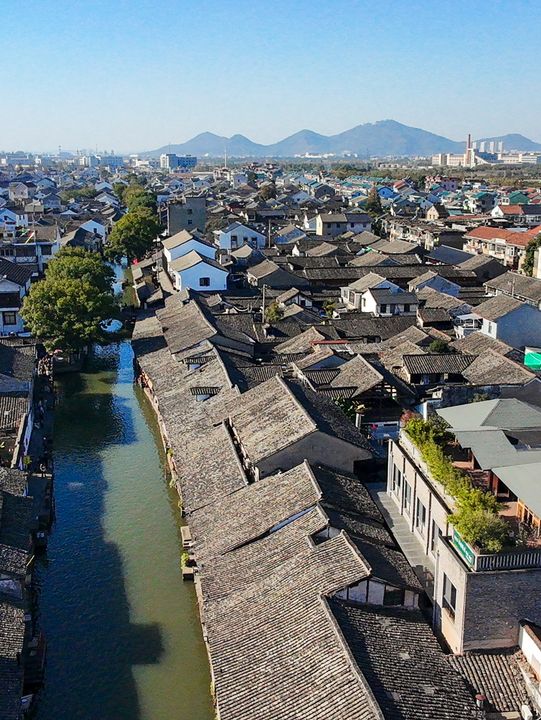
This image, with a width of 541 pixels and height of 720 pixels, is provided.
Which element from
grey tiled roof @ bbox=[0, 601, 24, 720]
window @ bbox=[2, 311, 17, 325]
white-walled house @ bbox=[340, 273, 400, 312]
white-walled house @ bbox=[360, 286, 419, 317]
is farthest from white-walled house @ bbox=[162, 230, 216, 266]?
grey tiled roof @ bbox=[0, 601, 24, 720]

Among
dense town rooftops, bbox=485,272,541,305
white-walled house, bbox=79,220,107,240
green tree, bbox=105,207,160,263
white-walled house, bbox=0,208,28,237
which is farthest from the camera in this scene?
white-walled house, bbox=0,208,28,237

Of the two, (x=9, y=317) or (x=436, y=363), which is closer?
(x=436, y=363)

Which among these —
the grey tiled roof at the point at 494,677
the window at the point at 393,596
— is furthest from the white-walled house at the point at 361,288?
the grey tiled roof at the point at 494,677

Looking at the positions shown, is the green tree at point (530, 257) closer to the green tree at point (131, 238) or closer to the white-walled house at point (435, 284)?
the white-walled house at point (435, 284)

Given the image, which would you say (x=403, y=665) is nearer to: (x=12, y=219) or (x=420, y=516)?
(x=420, y=516)

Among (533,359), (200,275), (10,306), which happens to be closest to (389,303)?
(533,359)

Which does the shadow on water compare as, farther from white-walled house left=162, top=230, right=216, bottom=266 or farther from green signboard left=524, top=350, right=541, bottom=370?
white-walled house left=162, top=230, right=216, bottom=266

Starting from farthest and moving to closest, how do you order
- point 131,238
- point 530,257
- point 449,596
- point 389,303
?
1. point 131,238
2. point 530,257
3. point 389,303
4. point 449,596
